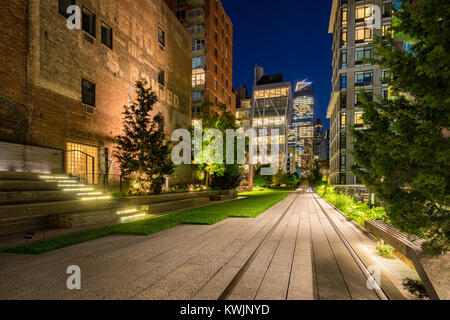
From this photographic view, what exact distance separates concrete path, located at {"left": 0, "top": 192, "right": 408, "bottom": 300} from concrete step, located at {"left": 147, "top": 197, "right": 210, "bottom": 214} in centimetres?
558

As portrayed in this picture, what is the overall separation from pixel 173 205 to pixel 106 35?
1254cm

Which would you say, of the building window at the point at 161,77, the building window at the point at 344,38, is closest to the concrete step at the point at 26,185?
the building window at the point at 161,77

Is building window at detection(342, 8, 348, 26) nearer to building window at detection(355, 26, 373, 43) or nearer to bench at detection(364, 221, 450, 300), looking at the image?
building window at detection(355, 26, 373, 43)

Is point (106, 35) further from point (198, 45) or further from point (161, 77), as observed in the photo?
point (198, 45)

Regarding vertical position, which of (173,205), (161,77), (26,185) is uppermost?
(161,77)

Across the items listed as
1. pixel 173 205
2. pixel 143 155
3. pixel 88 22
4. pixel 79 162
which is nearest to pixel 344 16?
pixel 88 22

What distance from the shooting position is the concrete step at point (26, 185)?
7.41 meters

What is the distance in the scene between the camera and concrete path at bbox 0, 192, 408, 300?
3.14 metres

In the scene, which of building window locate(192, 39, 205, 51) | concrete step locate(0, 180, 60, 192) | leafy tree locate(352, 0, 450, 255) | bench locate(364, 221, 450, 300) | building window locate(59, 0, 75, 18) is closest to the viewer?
bench locate(364, 221, 450, 300)

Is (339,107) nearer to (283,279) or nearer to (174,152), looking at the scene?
(174,152)

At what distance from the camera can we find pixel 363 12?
37844 millimetres

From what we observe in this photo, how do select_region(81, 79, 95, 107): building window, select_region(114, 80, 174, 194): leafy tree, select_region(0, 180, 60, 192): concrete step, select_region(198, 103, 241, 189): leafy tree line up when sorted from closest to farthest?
select_region(0, 180, 60, 192): concrete step → select_region(114, 80, 174, 194): leafy tree → select_region(81, 79, 95, 107): building window → select_region(198, 103, 241, 189): leafy tree

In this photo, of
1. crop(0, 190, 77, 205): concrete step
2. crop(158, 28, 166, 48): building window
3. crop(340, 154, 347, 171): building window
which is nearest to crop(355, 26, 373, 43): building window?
crop(340, 154, 347, 171): building window
